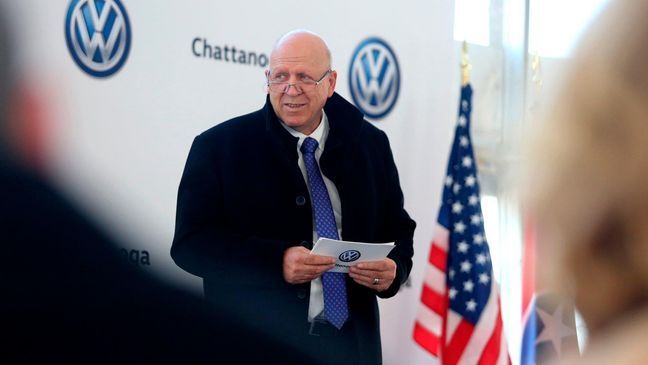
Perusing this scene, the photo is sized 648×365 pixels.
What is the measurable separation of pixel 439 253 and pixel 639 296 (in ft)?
13.6

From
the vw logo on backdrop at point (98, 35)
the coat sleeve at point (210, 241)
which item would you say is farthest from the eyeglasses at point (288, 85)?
the vw logo on backdrop at point (98, 35)

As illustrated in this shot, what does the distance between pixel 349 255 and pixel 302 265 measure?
6.9 inches

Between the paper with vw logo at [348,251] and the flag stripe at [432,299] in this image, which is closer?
the paper with vw logo at [348,251]

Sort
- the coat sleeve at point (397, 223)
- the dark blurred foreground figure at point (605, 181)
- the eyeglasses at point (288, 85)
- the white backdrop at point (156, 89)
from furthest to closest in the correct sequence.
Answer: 1. the coat sleeve at point (397, 223)
2. the eyeglasses at point (288, 85)
3. the white backdrop at point (156, 89)
4. the dark blurred foreground figure at point (605, 181)

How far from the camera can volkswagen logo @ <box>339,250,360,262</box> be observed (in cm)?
323

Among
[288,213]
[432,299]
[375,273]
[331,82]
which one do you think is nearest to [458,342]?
[432,299]

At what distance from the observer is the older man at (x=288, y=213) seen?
338 cm

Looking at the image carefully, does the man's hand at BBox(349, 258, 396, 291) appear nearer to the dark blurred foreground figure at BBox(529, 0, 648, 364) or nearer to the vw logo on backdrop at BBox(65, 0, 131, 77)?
the vw logo on backdrop at BBox(65, 0, 131, 77)

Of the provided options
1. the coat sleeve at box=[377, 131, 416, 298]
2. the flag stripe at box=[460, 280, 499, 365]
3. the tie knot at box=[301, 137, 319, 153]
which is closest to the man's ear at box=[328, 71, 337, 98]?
the tie knot at box=[301, 137, 319, 153]

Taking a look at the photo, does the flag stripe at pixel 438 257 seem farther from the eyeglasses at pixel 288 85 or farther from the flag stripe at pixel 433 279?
the eyeglasses at pixel 288 85

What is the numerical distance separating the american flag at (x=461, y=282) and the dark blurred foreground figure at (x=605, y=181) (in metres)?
4.15

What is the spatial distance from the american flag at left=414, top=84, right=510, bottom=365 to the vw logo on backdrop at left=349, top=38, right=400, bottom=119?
498 millimetres

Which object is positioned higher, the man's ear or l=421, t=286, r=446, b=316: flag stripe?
the man's ear

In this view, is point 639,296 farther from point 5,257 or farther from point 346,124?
point 346,124
